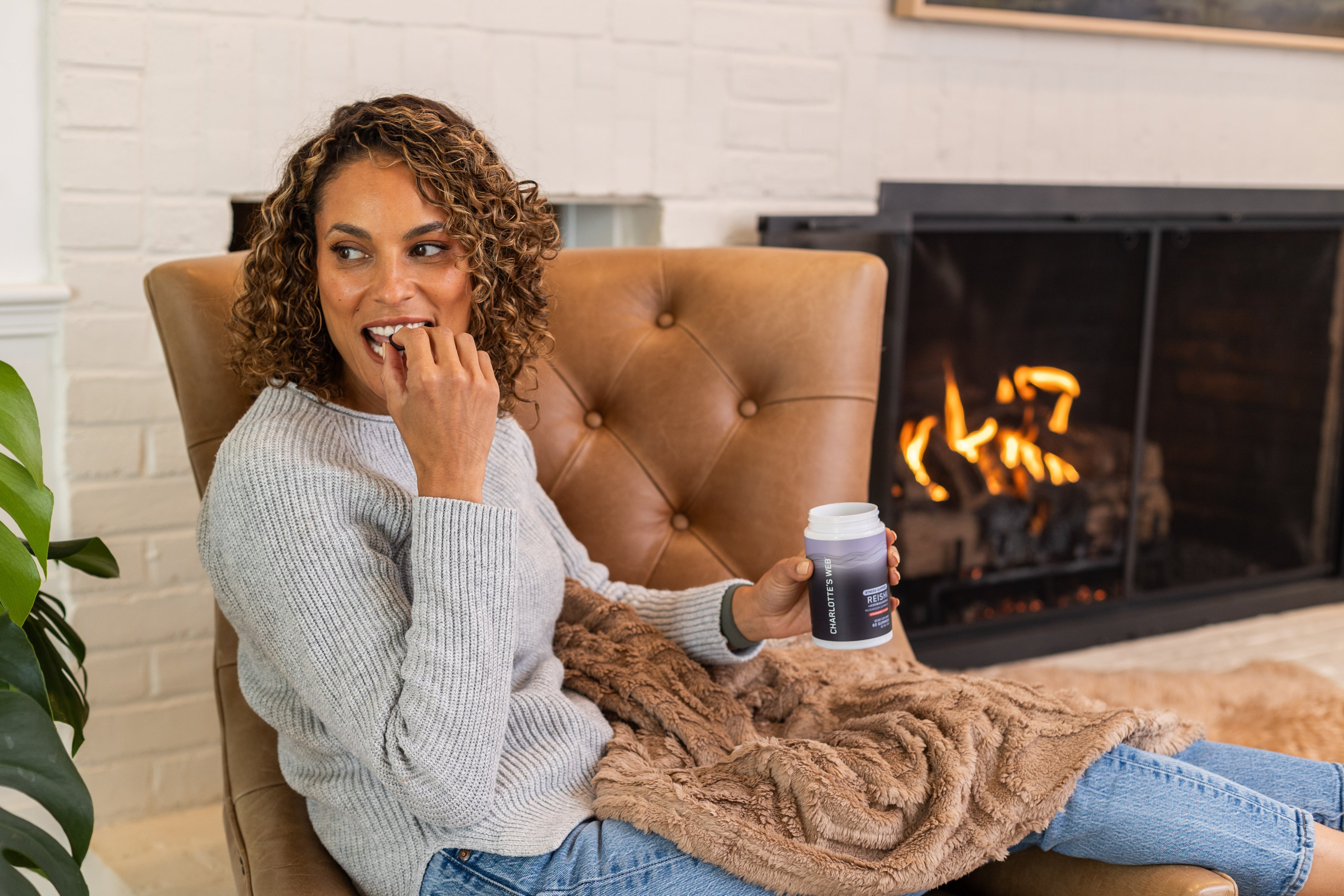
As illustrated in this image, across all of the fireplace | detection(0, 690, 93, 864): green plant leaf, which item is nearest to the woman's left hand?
detection(0, 690, 93, 864): green plant leaf

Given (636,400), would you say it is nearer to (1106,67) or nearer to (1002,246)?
(1002,246)

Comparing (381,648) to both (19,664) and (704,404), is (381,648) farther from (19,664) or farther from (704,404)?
(704,404)

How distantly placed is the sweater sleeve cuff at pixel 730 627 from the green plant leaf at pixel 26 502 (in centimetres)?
66

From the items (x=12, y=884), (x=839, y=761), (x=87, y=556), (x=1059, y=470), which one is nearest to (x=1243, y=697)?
(x=1059, y=470)

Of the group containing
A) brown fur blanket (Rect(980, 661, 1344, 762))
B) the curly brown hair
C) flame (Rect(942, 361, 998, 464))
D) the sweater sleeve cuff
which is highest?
the curly brown hair

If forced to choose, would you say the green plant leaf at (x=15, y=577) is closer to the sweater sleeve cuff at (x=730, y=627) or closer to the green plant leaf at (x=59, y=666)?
the green plant leaf at (x=59, y=666)

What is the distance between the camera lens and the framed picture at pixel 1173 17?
7.39ft

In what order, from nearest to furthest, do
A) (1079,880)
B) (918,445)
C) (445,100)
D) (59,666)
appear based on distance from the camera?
(1079,880)
(59,666)
(445,100)
(918,445)

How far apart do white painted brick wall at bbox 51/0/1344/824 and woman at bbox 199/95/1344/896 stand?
20.3 inches

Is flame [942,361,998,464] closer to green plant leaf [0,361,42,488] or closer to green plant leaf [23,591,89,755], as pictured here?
green plant leaf [23,591,89,755]

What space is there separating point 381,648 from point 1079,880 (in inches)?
25.9

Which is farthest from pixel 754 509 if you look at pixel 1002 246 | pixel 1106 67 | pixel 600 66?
pixel 1106 67

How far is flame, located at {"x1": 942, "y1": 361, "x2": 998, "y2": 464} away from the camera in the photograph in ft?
8.37

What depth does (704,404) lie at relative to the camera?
1.57 meters
